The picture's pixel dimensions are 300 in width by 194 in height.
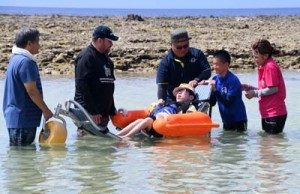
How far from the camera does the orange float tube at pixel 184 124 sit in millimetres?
9875

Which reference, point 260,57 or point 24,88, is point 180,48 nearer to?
point 260,57

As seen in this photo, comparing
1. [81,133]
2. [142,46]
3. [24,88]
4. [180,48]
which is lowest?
[81,133]

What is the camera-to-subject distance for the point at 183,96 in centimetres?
1013

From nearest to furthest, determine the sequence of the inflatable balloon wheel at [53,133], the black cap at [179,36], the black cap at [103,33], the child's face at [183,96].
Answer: the inflatable balloon wheel at [53,133] → the black cap at [103,33] → the black cap at [179,36] → the child's face at [183,96]

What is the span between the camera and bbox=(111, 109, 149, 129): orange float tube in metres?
10.5

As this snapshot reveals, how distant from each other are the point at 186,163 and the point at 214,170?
449 millimetres

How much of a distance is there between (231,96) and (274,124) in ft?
2.25

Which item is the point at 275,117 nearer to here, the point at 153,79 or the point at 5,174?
the point at 5,174

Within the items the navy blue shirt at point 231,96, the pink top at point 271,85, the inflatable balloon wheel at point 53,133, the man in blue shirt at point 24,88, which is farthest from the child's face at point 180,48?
the man in blue shirt at point 24,88

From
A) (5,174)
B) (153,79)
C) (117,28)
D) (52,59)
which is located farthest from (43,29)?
(5,174)

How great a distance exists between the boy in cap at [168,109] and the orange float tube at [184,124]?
154 millimetres

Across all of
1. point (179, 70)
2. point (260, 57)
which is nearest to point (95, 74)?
point (179, 70)

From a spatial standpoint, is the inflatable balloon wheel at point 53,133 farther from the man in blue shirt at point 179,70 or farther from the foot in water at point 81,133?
the man in blue shirt at point 179,70

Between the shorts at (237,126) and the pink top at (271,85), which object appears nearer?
the pink top at (271,85)
